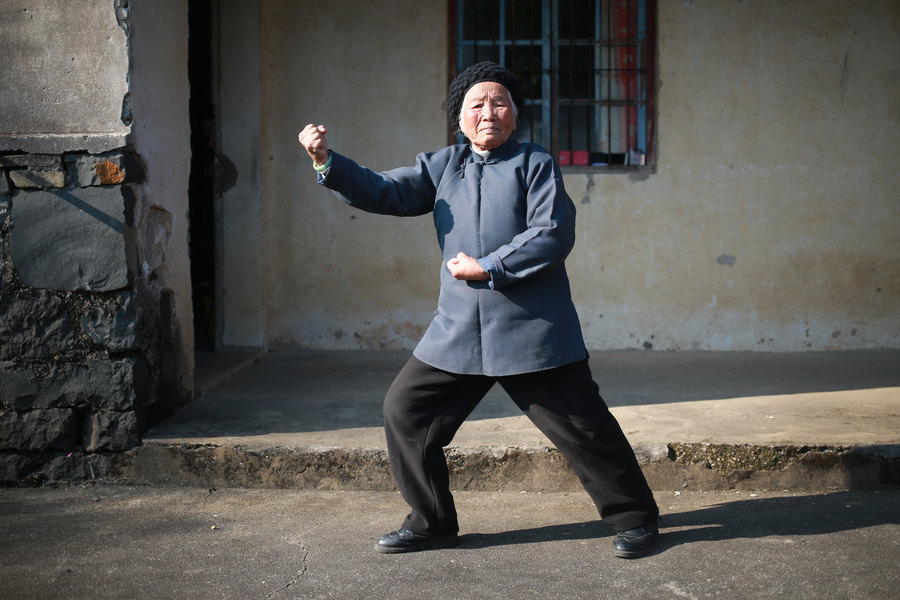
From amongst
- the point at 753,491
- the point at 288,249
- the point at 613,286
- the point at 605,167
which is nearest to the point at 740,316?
the point at 613,286

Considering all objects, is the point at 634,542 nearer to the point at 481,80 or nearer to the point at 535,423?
the point at 535,423

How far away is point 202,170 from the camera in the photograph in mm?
5719

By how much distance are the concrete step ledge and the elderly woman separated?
606mm

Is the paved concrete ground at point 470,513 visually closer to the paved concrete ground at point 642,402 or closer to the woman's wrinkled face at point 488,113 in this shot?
the paved concrete ground at point 642,402

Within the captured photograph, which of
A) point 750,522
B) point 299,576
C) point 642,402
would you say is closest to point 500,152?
point 299,576

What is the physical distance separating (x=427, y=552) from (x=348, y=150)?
3.48m

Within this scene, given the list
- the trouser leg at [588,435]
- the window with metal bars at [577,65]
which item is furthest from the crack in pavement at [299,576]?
the window with metal bars at [577,65]

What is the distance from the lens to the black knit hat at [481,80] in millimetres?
2506

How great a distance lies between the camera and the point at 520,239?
7.68 feet

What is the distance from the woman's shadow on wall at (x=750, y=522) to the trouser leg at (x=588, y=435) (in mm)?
197

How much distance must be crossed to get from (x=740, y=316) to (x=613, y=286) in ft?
3.06

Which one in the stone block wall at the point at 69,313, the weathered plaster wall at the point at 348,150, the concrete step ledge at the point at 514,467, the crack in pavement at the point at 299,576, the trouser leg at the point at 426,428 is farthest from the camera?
the weathered plaster wall at the point at 348,150

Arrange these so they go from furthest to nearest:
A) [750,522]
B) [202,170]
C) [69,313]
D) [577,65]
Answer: [202,170], [577,65], [69,313], [750,522]

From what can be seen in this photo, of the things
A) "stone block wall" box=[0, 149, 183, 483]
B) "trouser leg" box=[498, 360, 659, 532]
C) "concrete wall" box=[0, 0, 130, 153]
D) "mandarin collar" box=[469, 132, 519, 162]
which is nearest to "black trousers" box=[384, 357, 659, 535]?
"trouser leg" box=[498, 360, 659, 532]
